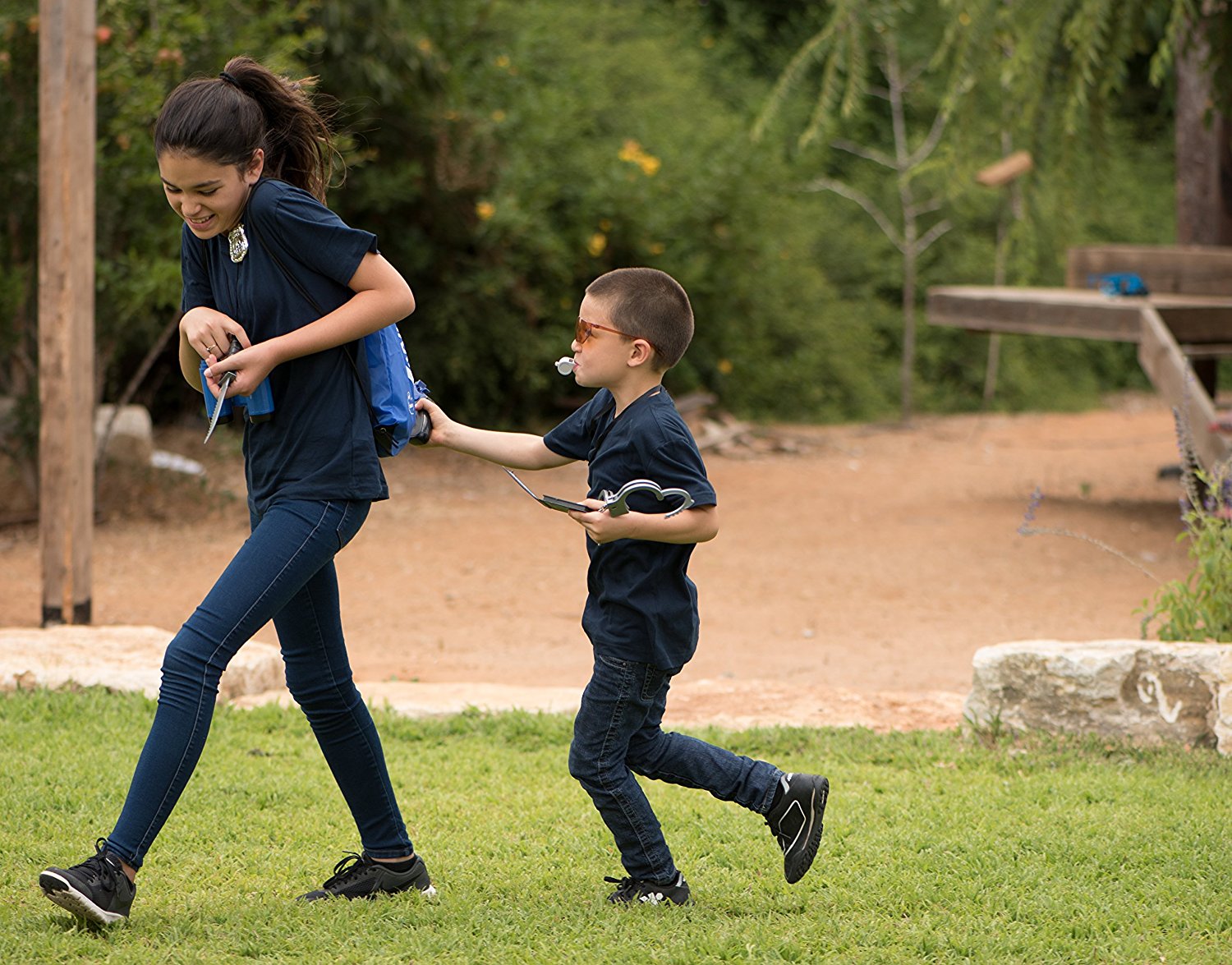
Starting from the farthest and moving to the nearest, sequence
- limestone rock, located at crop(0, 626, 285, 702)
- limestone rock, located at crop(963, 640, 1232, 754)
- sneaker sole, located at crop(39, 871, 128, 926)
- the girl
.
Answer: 1. limestone rock, located at crop(0, 626, 285, 702)
2. limestone rock, located at crop(963, 640, 1232, 754)
3. the girl
4. sneaker sole, located at crop(39, 871, 128, 926)

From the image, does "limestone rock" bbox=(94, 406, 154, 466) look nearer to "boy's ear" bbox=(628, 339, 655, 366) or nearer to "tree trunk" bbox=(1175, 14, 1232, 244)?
"boy's ear" bbox=(628, 339, 655, 366)

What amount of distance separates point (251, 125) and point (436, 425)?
0.68 meters

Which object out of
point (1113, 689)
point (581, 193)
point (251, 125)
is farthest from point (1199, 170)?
point (251, 125)

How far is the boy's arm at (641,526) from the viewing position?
2.69 m

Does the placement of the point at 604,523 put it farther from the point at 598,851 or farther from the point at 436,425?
the point at 598,851

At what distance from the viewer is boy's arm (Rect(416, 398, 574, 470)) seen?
298 centimetres

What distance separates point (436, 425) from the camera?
298 cm

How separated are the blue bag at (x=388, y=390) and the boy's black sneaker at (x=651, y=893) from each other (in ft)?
3.29

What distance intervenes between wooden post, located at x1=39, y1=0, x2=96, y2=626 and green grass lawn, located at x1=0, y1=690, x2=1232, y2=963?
1576 mm

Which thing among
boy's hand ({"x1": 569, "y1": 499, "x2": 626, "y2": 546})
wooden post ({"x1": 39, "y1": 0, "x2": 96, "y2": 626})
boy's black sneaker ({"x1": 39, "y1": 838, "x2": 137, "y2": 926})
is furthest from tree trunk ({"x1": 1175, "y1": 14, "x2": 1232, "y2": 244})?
boy's black sneaker ({"x1": 39, "y1": 838, "x2": 137, "y2": 926})

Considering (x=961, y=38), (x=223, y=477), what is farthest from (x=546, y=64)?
(x=961, y=38)

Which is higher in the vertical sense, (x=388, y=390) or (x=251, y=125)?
(x=251, y=125)

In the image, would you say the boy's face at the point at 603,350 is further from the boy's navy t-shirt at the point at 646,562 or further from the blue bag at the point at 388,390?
the blue bag at the point at 388,390

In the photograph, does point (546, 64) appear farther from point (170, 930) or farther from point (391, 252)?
point (170, 930)
